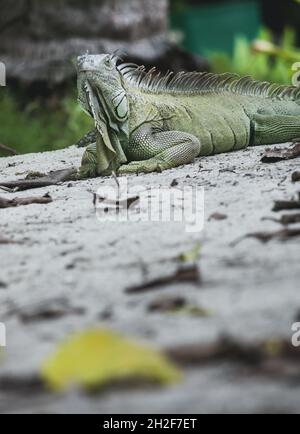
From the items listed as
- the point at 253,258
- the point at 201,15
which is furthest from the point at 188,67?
the point at 253,258

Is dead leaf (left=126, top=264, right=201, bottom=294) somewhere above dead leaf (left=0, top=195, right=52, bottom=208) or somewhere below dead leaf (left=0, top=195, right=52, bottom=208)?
below

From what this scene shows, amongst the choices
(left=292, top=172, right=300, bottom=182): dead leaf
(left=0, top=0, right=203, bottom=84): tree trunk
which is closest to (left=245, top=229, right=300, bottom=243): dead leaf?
(left=292, top=172, right=300, bottom=182): dead leaf

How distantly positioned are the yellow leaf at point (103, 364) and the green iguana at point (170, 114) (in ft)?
10.8

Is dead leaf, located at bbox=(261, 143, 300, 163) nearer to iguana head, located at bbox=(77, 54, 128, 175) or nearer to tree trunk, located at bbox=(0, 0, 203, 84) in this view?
iguana head, located at bbox=(77, 54, 128, 175)

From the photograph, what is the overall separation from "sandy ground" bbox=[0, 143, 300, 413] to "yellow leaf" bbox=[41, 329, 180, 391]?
3 cm

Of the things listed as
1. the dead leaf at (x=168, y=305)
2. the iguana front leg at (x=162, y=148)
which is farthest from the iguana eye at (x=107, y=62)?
the dead leaf at (x=168, y=305)

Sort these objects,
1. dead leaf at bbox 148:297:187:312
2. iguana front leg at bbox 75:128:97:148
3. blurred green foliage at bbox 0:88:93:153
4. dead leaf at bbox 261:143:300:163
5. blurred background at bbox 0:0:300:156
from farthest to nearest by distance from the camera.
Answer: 1. blurred background at bbox 0:0:300:156
2. blurred green foliage at bbox 0:88:93:153
3. iguana front leg at bbox 75:128:97:148
4. dead leaf at bbox 261:143:300:163
5. dead leaf at bbox 148:297:187:312

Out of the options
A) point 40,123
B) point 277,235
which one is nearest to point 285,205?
point 277,235

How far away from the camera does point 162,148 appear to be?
5.37 m

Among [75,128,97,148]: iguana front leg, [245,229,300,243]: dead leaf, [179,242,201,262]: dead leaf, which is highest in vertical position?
[75,128,97,148]: iguana front leg

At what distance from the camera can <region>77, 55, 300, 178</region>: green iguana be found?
529 cm

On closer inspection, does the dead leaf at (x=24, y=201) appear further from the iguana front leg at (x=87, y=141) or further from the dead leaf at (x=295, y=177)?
the iguana front leg at (x=87, y=141)

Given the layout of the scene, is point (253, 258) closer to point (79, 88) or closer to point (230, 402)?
point (230, 402)

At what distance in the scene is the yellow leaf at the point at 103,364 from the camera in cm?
180
